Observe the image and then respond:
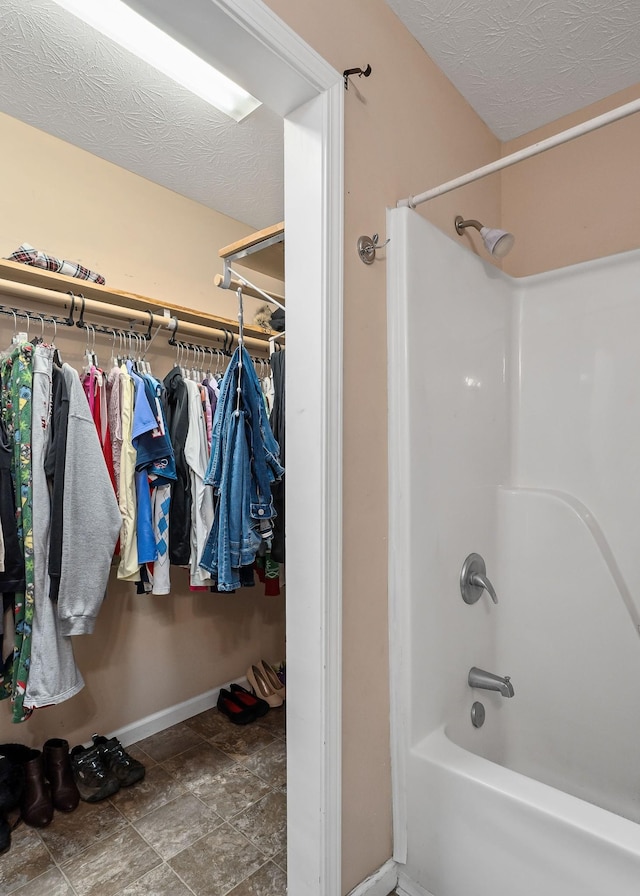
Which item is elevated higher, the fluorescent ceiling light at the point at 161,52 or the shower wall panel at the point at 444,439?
the fluorescent ceiling light at the point at 161,52

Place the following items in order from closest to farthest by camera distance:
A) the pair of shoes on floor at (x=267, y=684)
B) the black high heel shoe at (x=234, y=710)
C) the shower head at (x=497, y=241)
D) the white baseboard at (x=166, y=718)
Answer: the shower head at (x=497, y=241), the white baseboard at (x=166, y=718), the black high heel shoe at (x=234, y=710), the pair of shoes on floor at (x=267, y=684)

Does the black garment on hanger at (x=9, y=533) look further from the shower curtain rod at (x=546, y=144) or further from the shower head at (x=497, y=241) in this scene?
the shower head at (x=497, y=241)

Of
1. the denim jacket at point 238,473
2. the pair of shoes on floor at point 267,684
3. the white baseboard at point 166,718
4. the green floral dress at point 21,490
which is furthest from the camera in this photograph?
the pair of shoes on floor at point 267,684

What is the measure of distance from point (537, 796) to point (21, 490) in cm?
160

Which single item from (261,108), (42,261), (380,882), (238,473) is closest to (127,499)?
(238,473)

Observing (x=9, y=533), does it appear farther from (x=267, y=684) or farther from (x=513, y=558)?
(x=513, y=558)

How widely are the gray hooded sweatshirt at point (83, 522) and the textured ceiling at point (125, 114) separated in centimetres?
96

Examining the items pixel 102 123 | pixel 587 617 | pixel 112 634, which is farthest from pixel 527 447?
pixel 102 123

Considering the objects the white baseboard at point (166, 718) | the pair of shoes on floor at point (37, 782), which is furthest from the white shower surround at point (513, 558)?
the white baseboard at point (166, 718)

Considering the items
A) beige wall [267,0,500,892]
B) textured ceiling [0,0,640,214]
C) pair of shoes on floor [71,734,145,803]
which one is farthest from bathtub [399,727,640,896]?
textured ceiling [0,0,640,214]

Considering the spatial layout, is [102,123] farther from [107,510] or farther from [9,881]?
[9,881]

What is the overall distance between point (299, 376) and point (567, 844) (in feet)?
3.78

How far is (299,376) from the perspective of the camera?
3.94 feet

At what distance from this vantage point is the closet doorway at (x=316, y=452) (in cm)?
115
